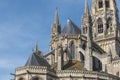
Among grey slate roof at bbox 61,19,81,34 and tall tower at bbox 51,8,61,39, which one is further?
tall tower at bbox 51,8,61,39

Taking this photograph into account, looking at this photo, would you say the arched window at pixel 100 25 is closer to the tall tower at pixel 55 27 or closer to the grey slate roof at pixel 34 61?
the tall tower at pixel 55 27

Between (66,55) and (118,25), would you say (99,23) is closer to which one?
(118,25)

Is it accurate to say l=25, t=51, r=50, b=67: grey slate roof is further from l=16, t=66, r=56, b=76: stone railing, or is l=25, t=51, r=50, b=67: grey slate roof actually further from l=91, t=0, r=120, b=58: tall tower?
l=91, t=0, r=120, b=58: tall tower

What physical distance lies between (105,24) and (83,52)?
14.3 meters

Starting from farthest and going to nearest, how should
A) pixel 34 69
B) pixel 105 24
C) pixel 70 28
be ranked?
pixel 105 24
pixel 70 28
pixel 34 69

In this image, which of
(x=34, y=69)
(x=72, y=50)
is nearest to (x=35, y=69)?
(x=34, y=69)

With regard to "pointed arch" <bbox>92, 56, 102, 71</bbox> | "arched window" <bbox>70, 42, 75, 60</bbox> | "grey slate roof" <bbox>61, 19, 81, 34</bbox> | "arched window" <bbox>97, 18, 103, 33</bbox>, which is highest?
"arched window" <bbox>97, 18, 103, 33</bbox>

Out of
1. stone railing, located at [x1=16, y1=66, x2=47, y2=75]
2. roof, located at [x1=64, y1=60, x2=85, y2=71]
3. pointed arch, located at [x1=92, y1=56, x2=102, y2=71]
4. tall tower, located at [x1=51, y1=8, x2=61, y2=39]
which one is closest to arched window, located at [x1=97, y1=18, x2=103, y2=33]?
tall tower, located at [x1=51, y1=8, x2=61, y2=39]

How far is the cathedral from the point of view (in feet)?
164

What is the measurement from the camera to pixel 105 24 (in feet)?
229

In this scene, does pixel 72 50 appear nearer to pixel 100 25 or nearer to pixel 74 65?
pixel 74 65

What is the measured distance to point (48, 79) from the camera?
48.8 m

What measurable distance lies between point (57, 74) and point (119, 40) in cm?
2262

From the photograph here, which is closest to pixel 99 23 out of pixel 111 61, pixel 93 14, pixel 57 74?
pixel 93 14
